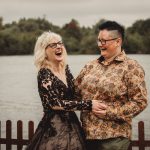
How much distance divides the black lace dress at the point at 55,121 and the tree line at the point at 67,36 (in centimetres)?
7790

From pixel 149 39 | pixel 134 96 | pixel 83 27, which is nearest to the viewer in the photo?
pixel 134 96

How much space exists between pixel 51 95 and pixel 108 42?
690 millimetres

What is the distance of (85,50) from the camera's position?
9162cm

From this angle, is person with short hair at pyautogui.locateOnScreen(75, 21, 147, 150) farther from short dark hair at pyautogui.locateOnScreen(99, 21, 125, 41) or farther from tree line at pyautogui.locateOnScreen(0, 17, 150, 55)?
tree line at pyautogui.locateOnScreen(0, 17, 150, 55)

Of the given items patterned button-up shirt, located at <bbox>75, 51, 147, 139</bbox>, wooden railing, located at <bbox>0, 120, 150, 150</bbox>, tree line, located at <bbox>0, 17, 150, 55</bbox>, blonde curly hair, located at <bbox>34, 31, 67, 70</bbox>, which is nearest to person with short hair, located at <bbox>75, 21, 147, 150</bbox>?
patterned button-up shirt, located at <bbox>75, 51, 147, 139</bbox>

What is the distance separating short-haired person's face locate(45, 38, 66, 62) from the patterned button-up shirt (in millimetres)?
342

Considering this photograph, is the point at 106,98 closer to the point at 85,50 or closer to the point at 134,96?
the point at 134,96

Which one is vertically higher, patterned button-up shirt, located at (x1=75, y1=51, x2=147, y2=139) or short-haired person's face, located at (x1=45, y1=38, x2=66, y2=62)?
short-haired person's face, located at (x1=45, y1=38, x2=66, y2=62)

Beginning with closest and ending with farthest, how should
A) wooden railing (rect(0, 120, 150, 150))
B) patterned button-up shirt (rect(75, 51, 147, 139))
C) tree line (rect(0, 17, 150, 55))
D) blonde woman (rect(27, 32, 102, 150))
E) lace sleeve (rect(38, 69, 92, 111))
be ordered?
patterned button-up shirt (rect(75, 51, 147, 139)) → lace sleeve (rect(38, 69, 92, 111)) → blonde woman (rect(27, 32, 102, 150)) → wooden railing (rect(0, 120, 150, 150)) → tree line (rect(0, 17, 150, 55))

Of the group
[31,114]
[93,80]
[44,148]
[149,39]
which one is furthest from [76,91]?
[149,39]

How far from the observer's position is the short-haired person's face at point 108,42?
4.45 meters

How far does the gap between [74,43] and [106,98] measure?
88.0 metres

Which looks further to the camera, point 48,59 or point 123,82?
point 48,59

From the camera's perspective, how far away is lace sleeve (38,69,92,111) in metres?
4.46
